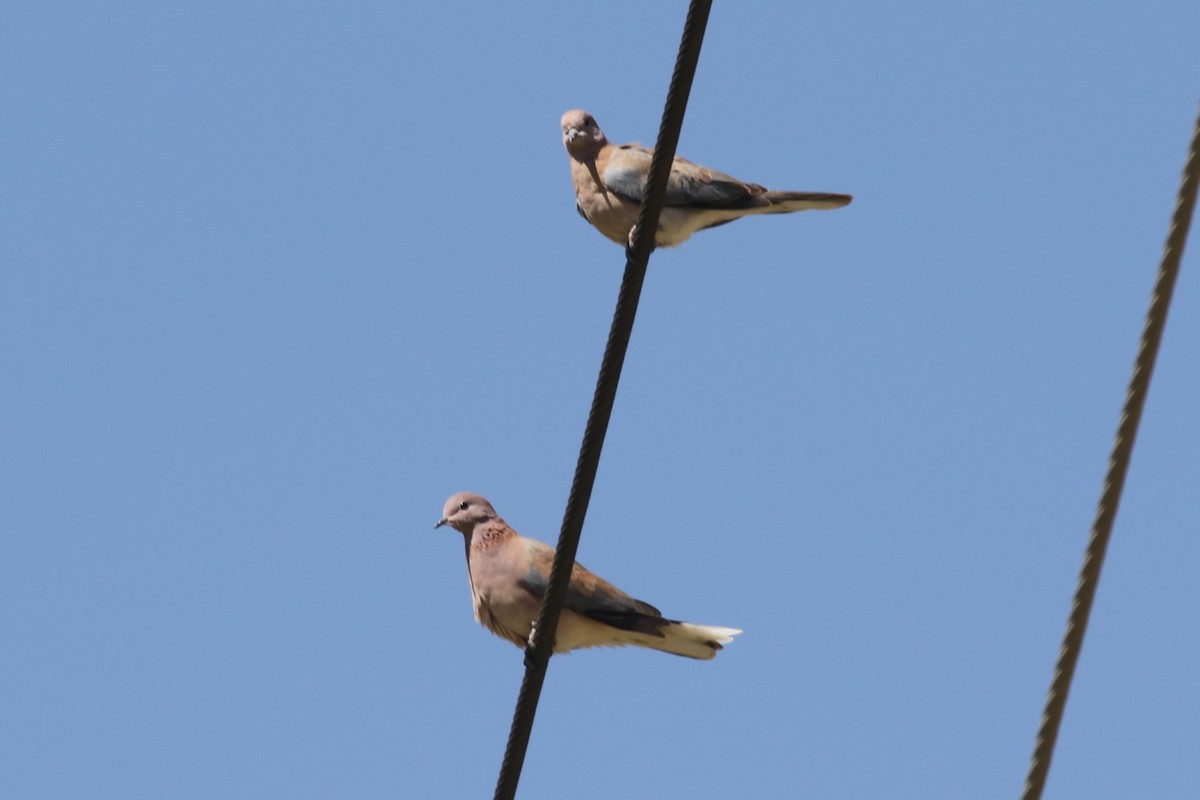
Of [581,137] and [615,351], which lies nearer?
[615,351]

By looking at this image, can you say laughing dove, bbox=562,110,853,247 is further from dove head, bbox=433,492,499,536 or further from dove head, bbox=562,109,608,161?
dove head, bbox=433,492,499,536

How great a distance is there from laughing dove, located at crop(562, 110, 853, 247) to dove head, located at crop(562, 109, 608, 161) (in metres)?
0.06

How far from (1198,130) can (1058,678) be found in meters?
0.81

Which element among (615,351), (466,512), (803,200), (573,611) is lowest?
(573,611)

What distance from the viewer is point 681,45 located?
3.72 meters

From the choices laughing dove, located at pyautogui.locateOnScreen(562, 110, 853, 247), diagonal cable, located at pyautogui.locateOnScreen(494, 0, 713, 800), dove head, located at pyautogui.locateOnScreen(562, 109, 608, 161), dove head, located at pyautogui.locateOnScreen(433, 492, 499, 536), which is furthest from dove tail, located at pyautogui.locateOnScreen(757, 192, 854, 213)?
diagonal cable, located at pyautogui.locateOnScreen(494, 0, 713, 800)

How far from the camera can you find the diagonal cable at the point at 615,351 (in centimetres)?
372

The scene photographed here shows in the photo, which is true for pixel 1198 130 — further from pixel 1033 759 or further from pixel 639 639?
pixel 639 639

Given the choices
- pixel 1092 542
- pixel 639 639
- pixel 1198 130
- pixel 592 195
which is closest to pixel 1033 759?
pixel 1092 542

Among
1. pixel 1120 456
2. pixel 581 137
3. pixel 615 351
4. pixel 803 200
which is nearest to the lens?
pixel 1120 456

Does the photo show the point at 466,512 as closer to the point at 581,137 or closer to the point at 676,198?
the point at 676,198

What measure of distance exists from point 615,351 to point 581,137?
3451 millimetres

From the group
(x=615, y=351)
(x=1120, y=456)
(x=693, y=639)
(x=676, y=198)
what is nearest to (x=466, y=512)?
(x=693, y=639)

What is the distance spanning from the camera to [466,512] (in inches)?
246
